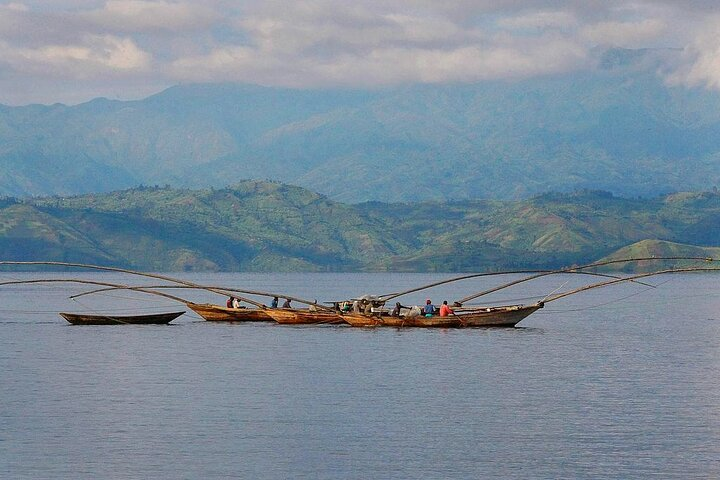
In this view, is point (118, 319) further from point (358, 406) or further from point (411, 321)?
point (358, 406)

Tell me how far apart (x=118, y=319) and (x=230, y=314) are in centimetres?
1181

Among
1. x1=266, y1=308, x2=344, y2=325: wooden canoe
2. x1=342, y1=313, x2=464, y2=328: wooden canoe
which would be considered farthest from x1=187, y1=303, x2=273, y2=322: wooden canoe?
x1=342, y1=313, x2=464, y2=328: wooden canoe

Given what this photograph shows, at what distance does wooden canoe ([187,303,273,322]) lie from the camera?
122m

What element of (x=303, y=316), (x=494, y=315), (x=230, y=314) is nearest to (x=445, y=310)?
(x=494, y=315)

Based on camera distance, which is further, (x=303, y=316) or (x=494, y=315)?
(x=303, y=316)

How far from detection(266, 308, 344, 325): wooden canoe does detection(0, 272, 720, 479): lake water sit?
72.9 inches

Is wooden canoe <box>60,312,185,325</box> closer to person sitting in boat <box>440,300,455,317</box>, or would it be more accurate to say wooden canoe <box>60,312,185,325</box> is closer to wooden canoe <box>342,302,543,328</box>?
wooden canoe <box>342,302,543,328</box>

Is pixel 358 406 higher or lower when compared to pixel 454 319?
lower

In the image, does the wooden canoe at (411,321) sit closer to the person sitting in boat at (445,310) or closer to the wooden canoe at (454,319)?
the wooden canoe at (454,319)

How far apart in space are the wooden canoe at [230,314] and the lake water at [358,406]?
24.9 ft

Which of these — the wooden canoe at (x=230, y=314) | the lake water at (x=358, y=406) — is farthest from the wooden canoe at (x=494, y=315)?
the wooden canoe at (x=230, y=314)

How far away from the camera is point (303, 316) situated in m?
115

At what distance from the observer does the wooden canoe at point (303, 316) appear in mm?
113062

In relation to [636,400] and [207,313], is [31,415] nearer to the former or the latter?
[636,400]
